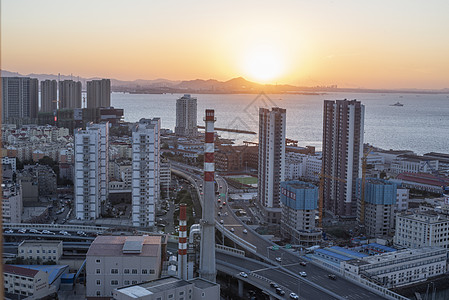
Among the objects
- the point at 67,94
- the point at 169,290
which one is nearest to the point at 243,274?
the point at 169,290

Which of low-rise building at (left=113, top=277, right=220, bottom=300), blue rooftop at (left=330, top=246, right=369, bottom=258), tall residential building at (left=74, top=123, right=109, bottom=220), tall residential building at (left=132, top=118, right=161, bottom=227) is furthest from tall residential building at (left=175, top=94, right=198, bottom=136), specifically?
low-rise building at (left=113, top=277, right=220, bottom=300)

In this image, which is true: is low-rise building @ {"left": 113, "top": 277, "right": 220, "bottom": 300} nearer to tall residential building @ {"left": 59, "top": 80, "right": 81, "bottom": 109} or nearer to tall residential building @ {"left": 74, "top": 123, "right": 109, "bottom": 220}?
tall residential building @ {"left": 74, "top": 123, "right": 109, "bottom": 220}

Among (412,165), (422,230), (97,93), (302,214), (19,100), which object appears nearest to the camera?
(422,230)

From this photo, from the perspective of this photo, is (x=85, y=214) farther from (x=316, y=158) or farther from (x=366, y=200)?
(x=316, y=158)

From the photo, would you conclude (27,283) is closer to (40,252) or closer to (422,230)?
(40,252)

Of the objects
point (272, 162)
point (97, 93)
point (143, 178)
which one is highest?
point (97, 93)

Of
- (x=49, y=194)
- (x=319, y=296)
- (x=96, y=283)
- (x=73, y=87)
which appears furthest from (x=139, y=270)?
(x=73, y=87)

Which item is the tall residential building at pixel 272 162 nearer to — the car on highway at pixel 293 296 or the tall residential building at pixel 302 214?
the tall residential building at pixel 302 214
